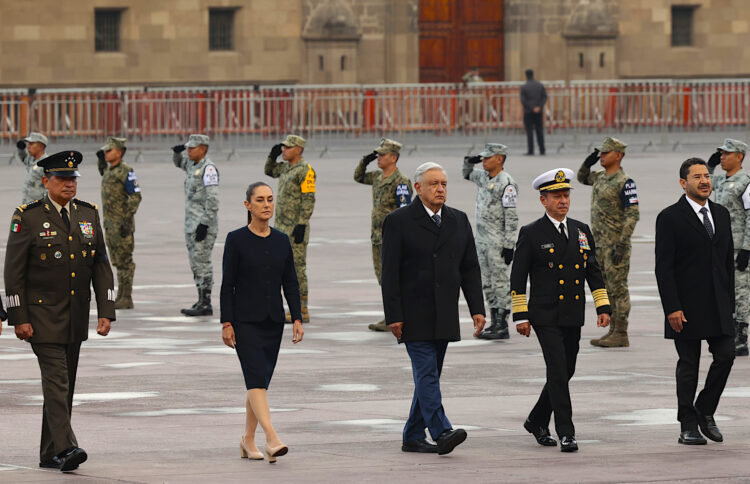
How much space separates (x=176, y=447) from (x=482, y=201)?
646 centimetres

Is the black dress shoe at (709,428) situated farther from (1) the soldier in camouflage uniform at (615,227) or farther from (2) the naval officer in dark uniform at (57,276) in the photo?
(1) the soldier in camouflage uniform at (615,227)

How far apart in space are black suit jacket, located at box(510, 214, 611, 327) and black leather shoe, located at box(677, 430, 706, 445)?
904 mm

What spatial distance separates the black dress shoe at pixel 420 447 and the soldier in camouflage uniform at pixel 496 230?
553 cm

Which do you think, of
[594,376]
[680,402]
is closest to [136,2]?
[594,376]

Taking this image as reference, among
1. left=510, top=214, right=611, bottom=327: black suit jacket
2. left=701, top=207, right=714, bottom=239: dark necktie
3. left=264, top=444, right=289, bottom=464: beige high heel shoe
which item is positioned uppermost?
left=701, top=207, right=714, bottom=239: dark necktie

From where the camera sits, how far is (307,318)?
1758 centimetres

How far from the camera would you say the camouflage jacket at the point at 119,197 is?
61.0 ft

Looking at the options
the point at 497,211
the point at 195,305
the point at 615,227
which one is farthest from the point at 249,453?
the point at 195,305

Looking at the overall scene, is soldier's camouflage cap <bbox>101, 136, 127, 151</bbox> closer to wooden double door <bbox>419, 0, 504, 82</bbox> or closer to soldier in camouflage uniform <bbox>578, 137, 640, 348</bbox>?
soldier in camouflage uniform <bbox>578, 137, 640, 348</bbox>

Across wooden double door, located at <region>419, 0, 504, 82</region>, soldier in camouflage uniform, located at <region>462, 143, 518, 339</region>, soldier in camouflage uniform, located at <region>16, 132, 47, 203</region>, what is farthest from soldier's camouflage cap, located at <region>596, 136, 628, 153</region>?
wooden double door, located at <region>419, 0, 504, 82</region>

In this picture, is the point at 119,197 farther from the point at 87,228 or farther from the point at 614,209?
the point at 87,228

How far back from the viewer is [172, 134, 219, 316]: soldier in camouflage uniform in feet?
59.1

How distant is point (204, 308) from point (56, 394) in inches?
300

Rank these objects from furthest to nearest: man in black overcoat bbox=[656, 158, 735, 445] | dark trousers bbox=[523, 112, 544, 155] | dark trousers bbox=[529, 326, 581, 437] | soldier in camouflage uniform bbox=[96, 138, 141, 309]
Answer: dark trousers bbox=[523, 112, 544, 155] → soldier in camouflage uniform bbox=[96, 138, 141, 309] → man in black overcoat bbox=[656, 158, 735, 445] → dark trousers bbox=[529, 326, 581, 437]
